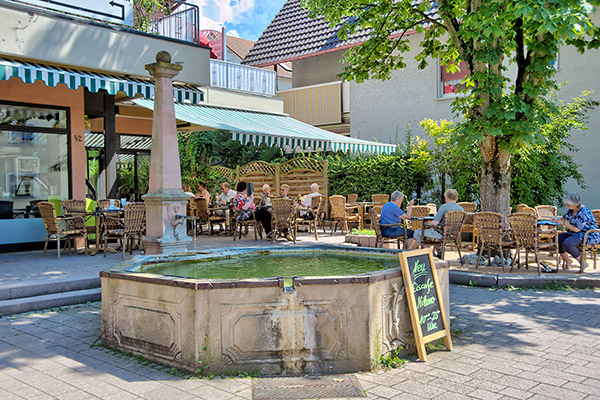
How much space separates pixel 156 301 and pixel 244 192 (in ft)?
28.8

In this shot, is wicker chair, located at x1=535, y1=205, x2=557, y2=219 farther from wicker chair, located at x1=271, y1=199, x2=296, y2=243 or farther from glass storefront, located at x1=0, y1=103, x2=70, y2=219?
glass storefront, located at x1=0, y1=103, x2=70, y2=219

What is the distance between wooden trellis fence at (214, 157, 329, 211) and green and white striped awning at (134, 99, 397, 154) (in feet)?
4.60

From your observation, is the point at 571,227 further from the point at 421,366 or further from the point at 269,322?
the point at 269,322

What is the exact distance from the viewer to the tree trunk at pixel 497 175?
955cm

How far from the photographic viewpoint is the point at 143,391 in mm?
4117

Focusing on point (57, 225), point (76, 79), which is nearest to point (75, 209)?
point (57, 225)

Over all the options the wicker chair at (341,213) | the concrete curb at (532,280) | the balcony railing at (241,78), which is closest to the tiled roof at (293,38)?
the balcony railing at (241,78)

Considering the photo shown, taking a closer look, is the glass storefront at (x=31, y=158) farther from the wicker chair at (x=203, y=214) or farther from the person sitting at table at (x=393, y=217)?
the person sitting at table at (x=393, y=217)

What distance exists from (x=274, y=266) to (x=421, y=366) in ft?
7.46

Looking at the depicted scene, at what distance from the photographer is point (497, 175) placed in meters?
9.59

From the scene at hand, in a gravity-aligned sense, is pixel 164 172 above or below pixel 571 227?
above

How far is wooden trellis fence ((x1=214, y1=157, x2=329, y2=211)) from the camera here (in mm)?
17016

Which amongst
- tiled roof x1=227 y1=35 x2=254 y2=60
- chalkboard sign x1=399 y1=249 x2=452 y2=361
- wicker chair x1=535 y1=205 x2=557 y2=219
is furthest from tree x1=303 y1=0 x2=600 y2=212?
tiled roof x1=227 y1=35 x2=254 y2=60

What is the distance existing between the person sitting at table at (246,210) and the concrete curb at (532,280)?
5925 millimetres
